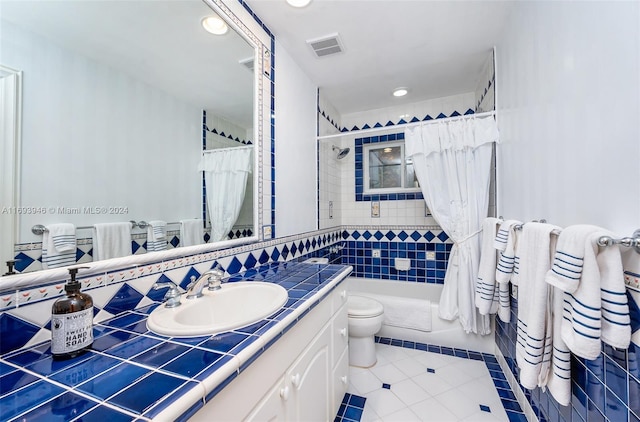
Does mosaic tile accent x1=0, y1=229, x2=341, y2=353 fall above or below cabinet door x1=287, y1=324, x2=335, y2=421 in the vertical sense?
above

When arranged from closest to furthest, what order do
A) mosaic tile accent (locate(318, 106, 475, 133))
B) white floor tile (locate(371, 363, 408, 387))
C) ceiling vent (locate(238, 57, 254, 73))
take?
ceiling vent (locate(238, 57, 254, 73)) < white floor tile (locate(371, 363, 408, 387)) < mosaic tile accent (locate(318, 106, 475, 133))

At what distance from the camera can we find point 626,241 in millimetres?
660

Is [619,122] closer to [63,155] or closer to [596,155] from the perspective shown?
[596,155]

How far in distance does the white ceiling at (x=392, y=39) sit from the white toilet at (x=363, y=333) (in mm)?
1969

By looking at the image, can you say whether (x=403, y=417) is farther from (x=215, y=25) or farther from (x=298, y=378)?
(x=215, y=25)

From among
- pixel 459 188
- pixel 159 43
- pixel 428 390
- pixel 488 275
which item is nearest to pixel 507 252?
pixel 488 275

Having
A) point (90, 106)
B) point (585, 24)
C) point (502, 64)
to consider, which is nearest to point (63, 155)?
point (90, 106)

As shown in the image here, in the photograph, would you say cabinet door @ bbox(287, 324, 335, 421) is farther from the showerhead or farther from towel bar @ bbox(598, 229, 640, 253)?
the showerhead

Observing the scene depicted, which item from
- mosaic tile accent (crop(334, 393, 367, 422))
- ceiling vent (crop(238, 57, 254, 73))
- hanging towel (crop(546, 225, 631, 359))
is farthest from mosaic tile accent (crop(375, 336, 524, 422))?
ceiling vent (crop(238, 57, 254, 73))

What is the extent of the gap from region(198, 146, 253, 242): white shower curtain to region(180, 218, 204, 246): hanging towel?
7 centimetres

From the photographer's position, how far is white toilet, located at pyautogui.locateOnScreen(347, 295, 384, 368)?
1896 millimetres

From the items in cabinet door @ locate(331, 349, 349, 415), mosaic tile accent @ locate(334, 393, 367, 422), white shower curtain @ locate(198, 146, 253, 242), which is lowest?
mosaic tile accent @ locate(334, 393, 367, 422)

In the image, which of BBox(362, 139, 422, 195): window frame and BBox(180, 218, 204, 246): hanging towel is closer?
BBox(180, 218, 204, 246): hanging towel

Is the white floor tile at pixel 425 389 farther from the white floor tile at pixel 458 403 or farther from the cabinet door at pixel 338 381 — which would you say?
the cabinet door at pixel 338 381
